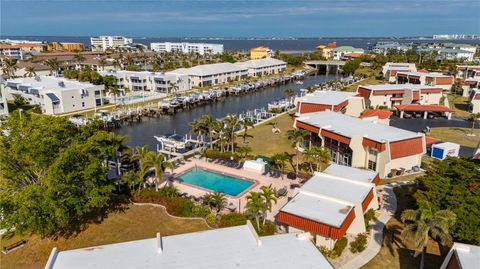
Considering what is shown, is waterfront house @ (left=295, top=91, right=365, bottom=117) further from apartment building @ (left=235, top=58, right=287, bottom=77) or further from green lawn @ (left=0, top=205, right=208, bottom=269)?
apartment building @ (left=235, top=58, right=287, bottom=77)

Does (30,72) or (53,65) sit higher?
(53,65)

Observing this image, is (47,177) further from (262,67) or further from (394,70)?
(262,67)

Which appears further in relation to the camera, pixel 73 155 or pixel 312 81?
pixel 312 81

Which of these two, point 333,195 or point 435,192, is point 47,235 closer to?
point 333,195

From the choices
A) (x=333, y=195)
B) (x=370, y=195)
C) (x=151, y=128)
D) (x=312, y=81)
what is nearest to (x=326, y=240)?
(x=333, y=195)

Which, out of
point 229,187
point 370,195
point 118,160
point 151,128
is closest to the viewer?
point 370,195

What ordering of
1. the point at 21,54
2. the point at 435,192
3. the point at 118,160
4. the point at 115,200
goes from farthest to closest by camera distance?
the point at 21,54
the point at 118,160
the point at 115,200
the point at 435,192

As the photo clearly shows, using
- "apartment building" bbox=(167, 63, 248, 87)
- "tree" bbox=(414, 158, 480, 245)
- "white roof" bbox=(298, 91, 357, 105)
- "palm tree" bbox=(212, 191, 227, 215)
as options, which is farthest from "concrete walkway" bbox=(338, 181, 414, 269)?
"apartment building" bbox=(167, 63, 248, 87)

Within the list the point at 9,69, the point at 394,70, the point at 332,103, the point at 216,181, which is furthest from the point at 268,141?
the point at 9,69
